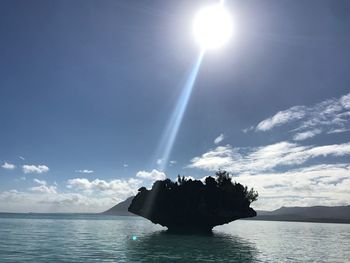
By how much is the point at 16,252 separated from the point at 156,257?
60.9ft

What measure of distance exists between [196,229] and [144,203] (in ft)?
48.8

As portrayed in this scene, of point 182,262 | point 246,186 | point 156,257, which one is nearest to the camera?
point 182,262

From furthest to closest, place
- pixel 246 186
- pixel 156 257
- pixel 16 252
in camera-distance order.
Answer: pixel 246 186 → pixel 16 252 → pixel 156 257

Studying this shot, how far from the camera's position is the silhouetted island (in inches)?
3356

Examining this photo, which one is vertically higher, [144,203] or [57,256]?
[144,203]

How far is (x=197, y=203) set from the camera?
85.5 m

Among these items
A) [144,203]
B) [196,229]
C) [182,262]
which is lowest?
[182,262]

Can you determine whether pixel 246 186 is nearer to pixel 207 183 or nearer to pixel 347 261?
pixel 207 183

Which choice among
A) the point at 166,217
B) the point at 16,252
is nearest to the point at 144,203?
the point at 166,217

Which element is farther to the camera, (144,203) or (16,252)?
(144,203)

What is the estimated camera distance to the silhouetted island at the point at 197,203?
3356 inches

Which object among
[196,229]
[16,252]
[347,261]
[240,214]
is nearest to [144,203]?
[196,229]

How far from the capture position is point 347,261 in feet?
155

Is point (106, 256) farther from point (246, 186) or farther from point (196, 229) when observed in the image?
point (246, 186)
